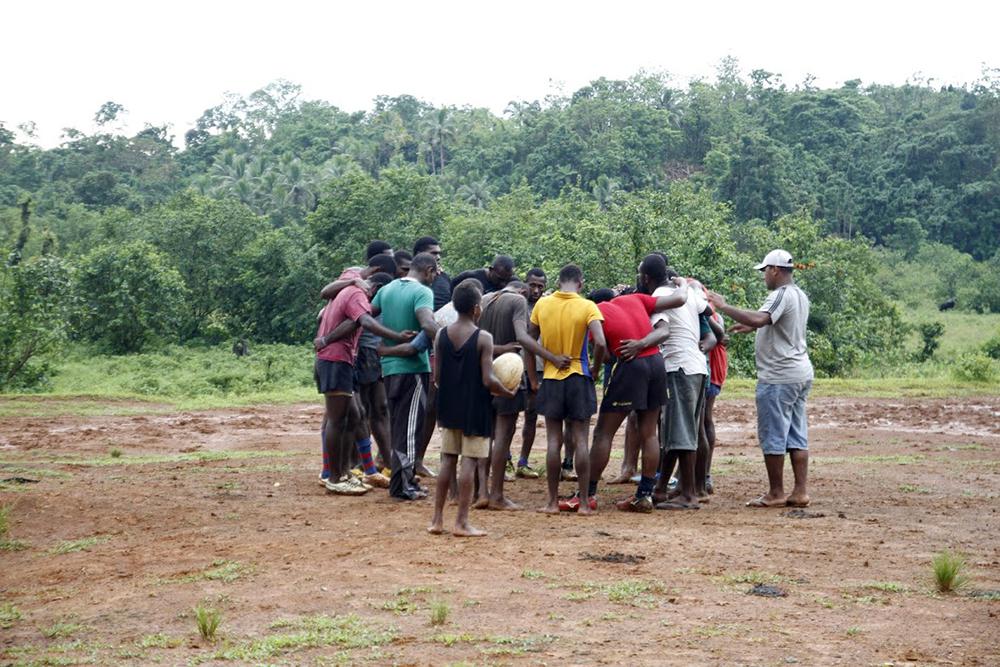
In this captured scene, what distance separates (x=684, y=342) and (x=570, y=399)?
116 centimetres

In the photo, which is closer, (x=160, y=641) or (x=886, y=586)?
(x=160, y=641)

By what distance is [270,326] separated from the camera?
1750 inches

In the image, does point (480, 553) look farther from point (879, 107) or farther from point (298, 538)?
point (879, 107)

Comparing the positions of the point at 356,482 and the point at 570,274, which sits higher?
the point at 570,274

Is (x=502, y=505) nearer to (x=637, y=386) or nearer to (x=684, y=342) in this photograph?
(x=637, y=386)

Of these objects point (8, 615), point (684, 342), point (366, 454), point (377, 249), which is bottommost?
point (8, 615)

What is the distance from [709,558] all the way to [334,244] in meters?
37.0

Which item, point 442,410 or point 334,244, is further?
point 334,244

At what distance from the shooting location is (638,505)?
9094 mm

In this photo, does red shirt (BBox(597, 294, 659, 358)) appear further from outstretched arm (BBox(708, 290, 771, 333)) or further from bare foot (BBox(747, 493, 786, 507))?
bare foot (BBox(747, 493, 786, 507))

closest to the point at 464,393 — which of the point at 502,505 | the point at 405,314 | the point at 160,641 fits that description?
the point at 502,505

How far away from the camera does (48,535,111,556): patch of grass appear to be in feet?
26.2

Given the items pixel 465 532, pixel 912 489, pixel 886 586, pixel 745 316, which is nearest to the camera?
pixel 886 586

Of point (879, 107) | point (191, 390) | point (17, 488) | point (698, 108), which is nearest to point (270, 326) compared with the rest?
point (191, 390)
